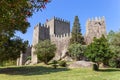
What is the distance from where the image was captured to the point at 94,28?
70688mm

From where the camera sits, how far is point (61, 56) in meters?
70.2

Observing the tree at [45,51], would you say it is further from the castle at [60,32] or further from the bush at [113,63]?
the castle at [60,32]

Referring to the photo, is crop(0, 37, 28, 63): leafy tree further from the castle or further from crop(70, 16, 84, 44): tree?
the castle

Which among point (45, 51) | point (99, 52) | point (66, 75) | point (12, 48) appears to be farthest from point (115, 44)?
point (66, 75)

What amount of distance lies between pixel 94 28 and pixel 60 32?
19.9 m

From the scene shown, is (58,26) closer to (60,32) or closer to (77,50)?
(60,32)

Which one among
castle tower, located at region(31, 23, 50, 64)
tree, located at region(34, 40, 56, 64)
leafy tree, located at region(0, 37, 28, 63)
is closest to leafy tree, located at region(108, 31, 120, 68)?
tree, located at region(34, 40, 56, 64)

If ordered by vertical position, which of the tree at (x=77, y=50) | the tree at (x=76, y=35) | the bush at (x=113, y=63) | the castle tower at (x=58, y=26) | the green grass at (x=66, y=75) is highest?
the castle tower at (x=58, y=26)

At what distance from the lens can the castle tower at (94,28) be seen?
228ft

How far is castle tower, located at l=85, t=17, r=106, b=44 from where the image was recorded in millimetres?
69500

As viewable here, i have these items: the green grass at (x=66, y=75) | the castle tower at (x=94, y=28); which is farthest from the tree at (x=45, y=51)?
the green grass at (x=66, y=75)

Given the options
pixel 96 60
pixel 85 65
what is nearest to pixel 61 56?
pixel 85 65

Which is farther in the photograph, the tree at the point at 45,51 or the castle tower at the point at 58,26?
the castle tower at the point at 58,26

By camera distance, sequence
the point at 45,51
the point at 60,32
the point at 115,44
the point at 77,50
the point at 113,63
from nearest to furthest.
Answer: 1. the point at 115,44
2. the point at 113,63
3. the point at 45,51
4. the point at 77,50
5. the point at 60,32
